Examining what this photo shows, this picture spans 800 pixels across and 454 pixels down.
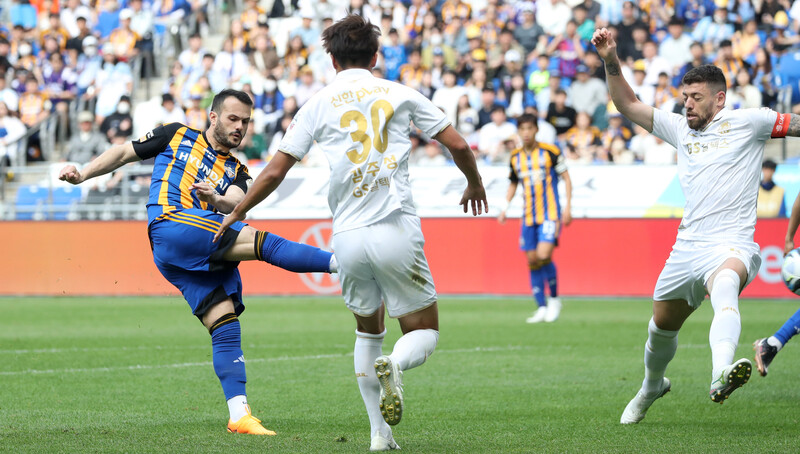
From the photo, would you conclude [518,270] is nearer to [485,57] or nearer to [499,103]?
[499,103]

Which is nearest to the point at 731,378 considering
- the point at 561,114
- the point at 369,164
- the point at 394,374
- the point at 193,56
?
the point at 394,374

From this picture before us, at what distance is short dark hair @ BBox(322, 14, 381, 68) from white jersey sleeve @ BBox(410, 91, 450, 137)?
1.01 ft

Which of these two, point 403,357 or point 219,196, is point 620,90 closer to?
point 403,357

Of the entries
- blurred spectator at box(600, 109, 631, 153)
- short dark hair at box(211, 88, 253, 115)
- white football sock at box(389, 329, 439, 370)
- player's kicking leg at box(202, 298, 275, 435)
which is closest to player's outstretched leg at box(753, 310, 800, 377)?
white football sock at box(389, 329, 439, 370)

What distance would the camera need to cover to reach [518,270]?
58.3 ft

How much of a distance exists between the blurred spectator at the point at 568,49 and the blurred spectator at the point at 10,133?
11346mm

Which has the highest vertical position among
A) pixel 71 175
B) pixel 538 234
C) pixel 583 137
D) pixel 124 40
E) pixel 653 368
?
pixel 124 40

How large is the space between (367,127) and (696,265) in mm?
2179

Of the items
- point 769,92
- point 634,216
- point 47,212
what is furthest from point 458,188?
point 47,212

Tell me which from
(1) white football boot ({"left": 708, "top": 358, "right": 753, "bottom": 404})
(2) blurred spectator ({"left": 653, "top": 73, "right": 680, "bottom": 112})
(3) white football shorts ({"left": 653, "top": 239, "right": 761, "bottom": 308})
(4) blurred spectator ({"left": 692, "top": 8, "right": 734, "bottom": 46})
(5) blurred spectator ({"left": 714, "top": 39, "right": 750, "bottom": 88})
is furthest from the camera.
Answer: (4) blurred spectator ({"left": 692, "top": 8, "right": 734, "bottom": 46})

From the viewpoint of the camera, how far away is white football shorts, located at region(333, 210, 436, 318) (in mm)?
5230

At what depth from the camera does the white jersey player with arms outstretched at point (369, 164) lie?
17.2 ft

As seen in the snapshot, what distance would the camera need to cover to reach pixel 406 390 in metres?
8.16

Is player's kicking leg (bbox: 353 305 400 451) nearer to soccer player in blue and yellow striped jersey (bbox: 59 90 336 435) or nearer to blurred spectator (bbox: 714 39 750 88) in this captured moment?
soccer player in blue and yellow striped jersey (bbox: 59 90 336 435)
